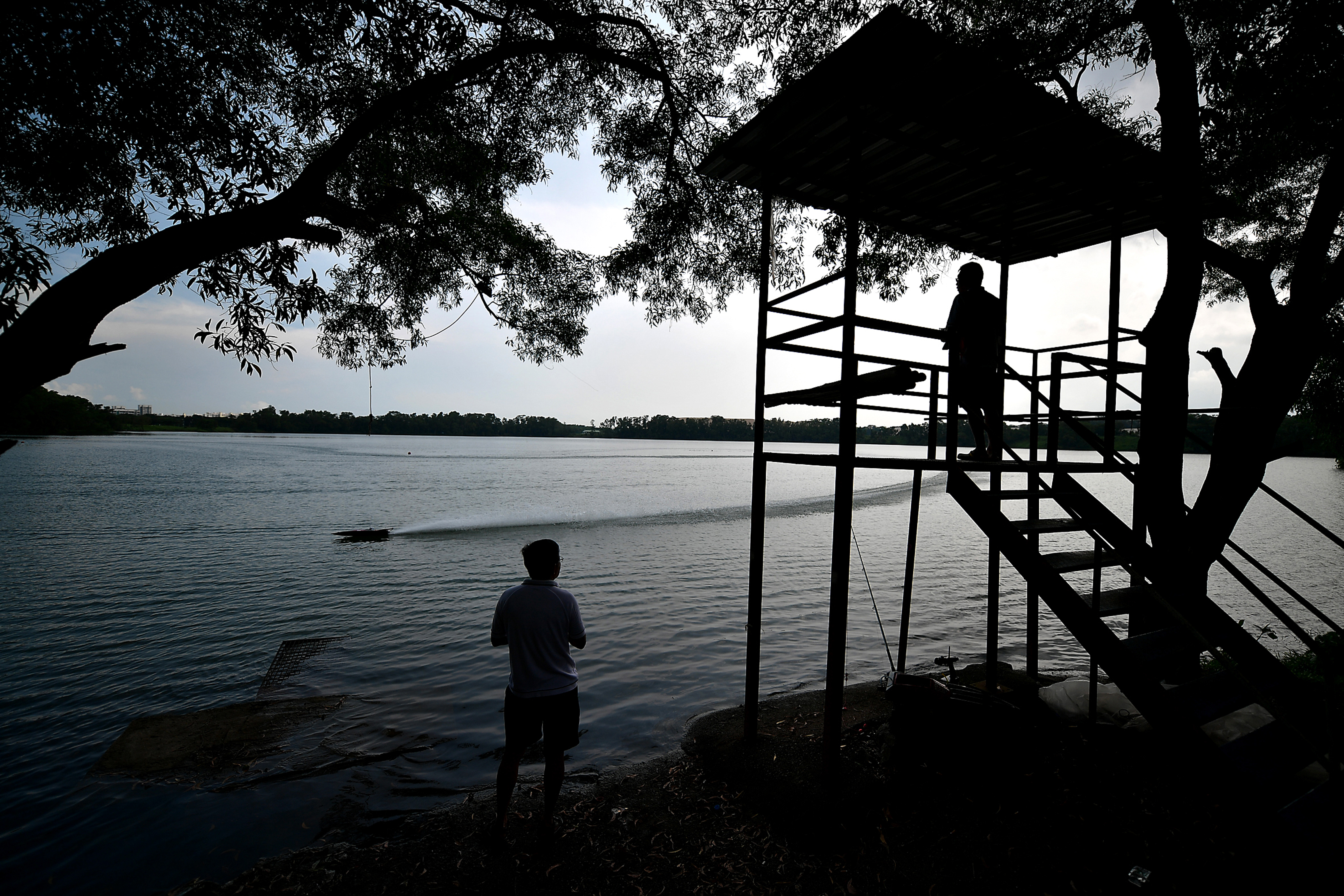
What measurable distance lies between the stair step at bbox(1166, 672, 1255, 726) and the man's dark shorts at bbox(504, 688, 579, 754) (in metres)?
4.34

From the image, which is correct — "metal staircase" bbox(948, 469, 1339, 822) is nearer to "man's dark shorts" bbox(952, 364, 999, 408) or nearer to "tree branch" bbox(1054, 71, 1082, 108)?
"man's dark shorts" bbox(952, 364, 999, 408)

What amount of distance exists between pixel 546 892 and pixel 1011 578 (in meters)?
18.5

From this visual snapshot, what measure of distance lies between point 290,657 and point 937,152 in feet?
43.7

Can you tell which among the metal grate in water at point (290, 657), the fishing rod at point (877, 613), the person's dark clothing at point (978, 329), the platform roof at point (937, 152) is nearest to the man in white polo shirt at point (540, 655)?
the fishing rod at point (877, 613)

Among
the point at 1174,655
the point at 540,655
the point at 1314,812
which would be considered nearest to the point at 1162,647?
the point at 1174,655

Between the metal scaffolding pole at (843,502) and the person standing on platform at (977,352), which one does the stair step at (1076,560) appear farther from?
the metal scaffolding pole at (843,502)

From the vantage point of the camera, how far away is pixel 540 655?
436cm

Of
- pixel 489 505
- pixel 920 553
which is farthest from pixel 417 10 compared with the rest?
pixel 489 505

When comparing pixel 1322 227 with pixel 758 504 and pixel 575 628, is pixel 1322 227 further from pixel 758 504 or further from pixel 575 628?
pixel 575 628

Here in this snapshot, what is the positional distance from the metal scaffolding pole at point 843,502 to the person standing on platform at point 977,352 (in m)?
1.65

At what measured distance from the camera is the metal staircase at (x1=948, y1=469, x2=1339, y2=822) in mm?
3697

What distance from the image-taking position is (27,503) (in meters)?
31.1

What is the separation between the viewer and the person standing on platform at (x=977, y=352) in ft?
19.5

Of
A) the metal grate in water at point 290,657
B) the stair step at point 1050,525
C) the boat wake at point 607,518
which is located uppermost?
the stair step at point 1050,525
